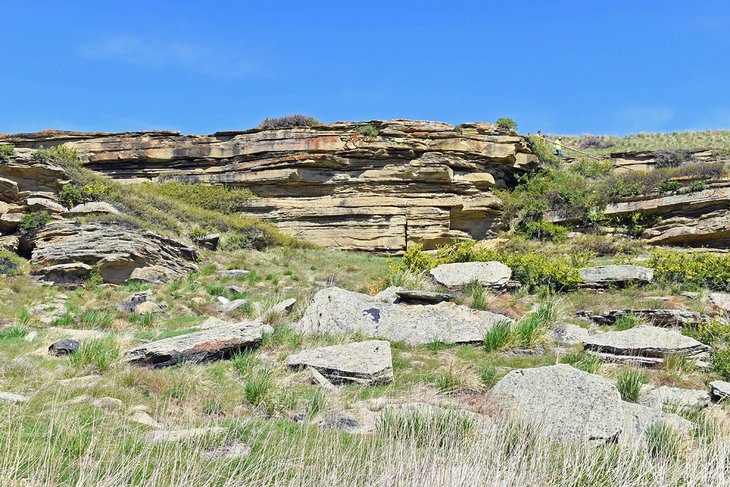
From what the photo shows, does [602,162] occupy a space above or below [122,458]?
above

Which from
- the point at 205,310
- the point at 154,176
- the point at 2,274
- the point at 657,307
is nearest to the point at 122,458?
the point at 205,310

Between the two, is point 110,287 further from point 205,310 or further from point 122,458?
point 122,458

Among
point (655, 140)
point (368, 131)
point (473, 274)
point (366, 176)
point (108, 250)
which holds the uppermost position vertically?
point (655, 140)

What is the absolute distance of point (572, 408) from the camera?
5.58m

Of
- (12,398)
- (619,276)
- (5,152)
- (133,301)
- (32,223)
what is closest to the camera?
(12,398)

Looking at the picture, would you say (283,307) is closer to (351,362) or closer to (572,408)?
(351,362)

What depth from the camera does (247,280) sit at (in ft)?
52.3

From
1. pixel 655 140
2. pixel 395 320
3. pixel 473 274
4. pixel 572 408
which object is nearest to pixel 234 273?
pixel 473 274

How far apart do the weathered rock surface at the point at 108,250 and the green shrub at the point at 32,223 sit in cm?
40

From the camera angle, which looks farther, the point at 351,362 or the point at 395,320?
the point at 395,320

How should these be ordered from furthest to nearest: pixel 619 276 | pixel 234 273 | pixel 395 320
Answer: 1. pixel 234 273
2. pixel 619 276
3. pixel 395 320

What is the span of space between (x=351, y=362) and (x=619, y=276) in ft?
27.0

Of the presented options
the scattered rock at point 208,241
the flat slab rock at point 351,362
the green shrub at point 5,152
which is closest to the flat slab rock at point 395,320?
the flat slab rock at point 351,362

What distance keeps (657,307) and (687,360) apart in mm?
3432
